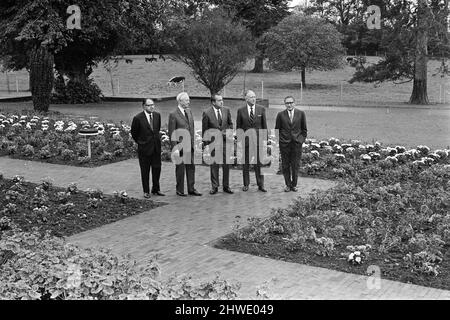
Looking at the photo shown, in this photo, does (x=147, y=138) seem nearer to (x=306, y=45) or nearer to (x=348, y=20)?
(x=306, y=45)

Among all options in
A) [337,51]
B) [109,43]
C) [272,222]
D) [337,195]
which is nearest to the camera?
[272,222]

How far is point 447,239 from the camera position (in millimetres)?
7809

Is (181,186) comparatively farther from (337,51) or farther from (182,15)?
(337,51)

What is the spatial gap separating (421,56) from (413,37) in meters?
1.04

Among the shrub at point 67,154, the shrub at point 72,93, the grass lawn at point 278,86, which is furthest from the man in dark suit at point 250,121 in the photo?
the shrub at point 72,93

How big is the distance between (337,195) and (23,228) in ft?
15.8

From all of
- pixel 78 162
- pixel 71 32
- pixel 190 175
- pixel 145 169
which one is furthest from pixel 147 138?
pixel 71 32

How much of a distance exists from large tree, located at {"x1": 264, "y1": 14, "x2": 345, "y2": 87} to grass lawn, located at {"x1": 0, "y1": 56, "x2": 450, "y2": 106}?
5.50 feet

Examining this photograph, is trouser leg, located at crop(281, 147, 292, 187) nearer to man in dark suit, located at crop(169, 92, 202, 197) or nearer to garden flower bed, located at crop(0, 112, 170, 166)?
man in dark suit, located at crop(169, 92, 202, 197)

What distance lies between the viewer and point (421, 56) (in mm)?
31969

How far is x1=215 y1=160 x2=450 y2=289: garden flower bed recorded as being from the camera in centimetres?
699

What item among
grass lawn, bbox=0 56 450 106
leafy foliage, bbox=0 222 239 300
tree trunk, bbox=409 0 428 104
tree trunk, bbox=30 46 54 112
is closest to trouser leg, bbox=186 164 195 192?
leafy foliage, bbox=0 222 239 300

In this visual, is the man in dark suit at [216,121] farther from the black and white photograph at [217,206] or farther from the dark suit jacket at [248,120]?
the dark suit jacket at [248,120]
